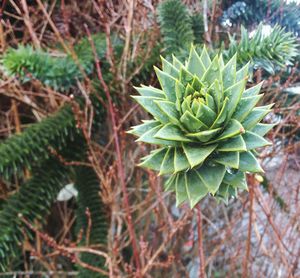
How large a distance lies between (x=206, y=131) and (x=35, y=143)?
0.62 meters

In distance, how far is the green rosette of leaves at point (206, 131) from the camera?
0.38 metres

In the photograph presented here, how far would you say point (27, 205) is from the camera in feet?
3.16

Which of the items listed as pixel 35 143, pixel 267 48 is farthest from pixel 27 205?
pixel 267 48

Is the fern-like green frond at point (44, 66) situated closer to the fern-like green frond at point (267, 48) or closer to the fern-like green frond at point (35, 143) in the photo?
the fern-like green frond at point (35, 143)

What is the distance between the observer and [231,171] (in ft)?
1.34

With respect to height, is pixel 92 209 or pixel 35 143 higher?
pixel 35 143

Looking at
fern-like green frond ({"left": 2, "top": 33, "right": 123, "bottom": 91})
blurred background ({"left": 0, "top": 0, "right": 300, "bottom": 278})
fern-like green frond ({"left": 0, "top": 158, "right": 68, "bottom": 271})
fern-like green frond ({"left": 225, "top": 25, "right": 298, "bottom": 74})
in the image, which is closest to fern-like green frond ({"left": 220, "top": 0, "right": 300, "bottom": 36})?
blurred background ({"left": 0, "top": 0, "right": 300, "bottom": 278})

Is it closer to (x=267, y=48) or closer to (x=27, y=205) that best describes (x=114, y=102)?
(x=27, y=205)

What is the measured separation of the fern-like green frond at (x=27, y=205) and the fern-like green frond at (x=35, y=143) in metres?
0.04

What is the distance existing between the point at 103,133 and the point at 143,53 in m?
0.48

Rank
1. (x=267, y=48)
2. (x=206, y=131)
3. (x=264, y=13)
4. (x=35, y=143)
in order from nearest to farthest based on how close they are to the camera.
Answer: (x=206, y=131)
(x=267, y=48)
(x=264, y=13)
(x=35, y=143)

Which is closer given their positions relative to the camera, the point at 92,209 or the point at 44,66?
the point at 44,66

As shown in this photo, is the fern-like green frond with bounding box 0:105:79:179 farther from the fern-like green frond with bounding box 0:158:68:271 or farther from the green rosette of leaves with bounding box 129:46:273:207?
the green rosette of leaves with bounding box 129:46:273:207

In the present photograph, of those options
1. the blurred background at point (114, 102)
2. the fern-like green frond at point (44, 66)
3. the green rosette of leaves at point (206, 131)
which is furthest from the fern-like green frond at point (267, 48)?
the fern-like green frond at point (44, 66)
